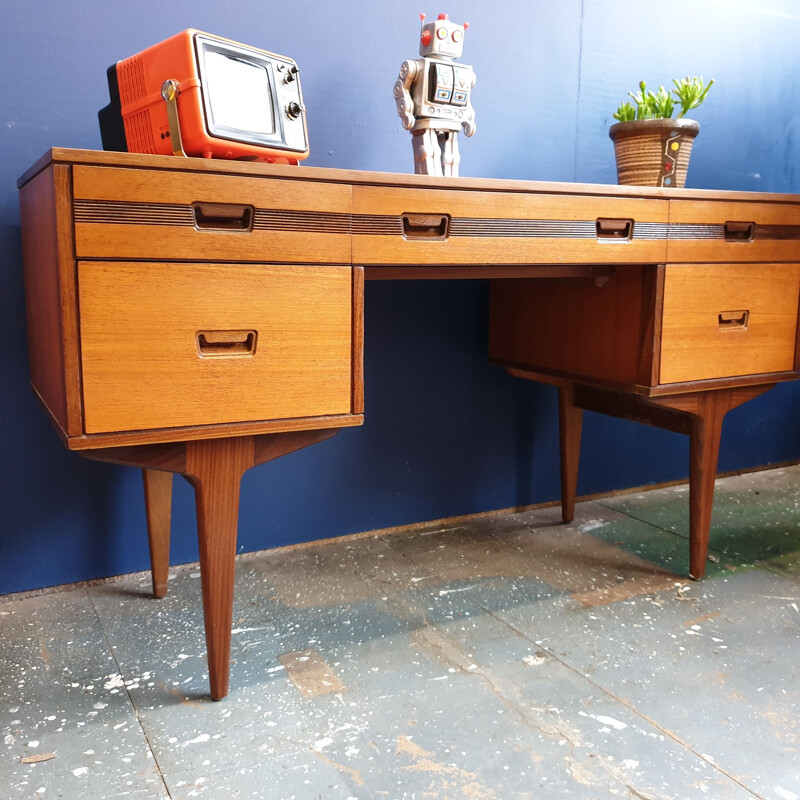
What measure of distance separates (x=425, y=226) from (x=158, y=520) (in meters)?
0.78

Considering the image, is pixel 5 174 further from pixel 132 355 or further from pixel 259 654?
pixel 259 654

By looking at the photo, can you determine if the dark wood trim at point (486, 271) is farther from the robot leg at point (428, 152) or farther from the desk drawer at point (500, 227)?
the robot leg at point (428, 152)

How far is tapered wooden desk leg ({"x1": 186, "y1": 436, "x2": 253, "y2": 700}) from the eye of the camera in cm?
118

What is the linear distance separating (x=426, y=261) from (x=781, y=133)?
5.56ft

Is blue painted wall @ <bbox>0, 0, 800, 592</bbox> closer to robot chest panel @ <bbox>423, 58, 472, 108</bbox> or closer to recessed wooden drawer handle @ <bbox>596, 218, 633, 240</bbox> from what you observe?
robot chest panel @ <bbox>423, 58, 472, 108</bbox>

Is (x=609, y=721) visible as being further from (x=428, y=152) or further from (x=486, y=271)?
(x=428, y=152)

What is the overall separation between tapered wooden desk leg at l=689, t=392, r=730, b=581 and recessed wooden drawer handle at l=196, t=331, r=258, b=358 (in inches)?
38.6

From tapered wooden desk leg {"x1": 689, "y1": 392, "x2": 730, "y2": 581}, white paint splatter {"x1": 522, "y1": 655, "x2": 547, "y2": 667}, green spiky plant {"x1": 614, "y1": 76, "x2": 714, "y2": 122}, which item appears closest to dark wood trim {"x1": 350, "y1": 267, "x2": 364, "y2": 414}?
white paint splatter {"x1": 522, "y1": 655, "x2": 547, "y2": 667}

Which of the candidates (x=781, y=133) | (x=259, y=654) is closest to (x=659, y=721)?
(x=259, y=654)

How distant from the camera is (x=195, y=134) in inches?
46.1

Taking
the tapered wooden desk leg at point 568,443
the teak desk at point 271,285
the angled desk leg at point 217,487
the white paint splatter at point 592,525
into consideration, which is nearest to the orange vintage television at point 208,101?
the teak desk at point 271,285

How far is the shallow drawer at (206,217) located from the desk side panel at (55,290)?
2 centimetres

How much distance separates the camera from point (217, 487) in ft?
3.92

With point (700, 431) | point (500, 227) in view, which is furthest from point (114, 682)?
point (700, 431)
